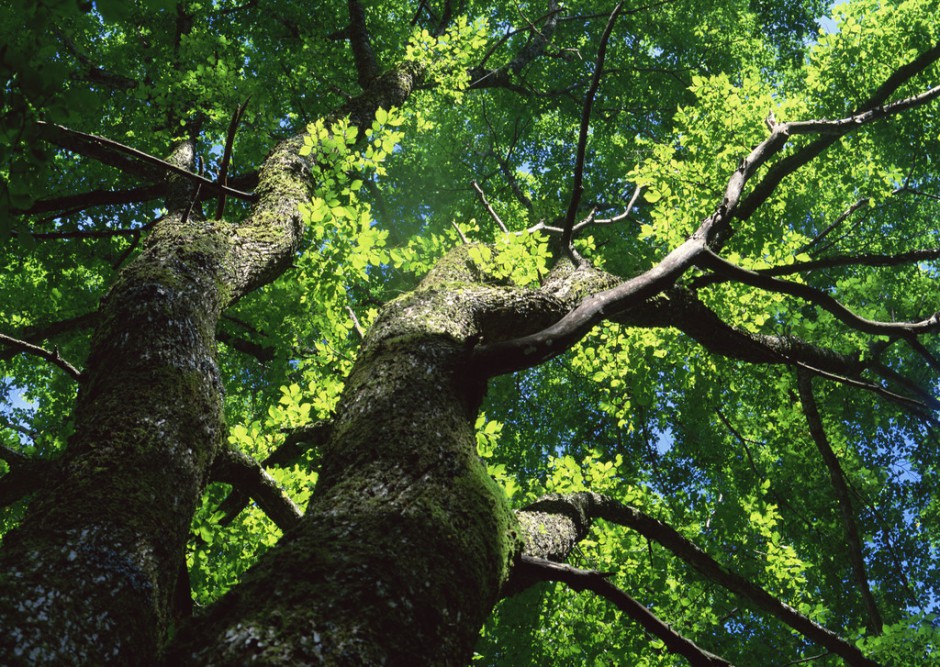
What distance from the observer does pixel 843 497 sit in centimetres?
732

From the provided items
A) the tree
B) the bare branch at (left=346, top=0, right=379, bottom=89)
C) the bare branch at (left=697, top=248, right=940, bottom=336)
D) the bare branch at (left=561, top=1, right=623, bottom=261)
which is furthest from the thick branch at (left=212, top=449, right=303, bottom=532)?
the bare branch at (left=346, top=0, right=379, bottom=89)

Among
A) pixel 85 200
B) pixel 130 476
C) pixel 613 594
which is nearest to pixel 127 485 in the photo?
pixel 130 476

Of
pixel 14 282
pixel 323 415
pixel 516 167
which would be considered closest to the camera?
pixel 323 415

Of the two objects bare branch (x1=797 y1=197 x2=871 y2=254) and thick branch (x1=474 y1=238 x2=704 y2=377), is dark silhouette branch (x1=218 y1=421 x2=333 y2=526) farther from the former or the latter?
bare branch (x1=797 y1=197 x2=871 y2=254)

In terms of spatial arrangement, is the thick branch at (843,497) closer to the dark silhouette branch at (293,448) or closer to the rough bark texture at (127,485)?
the dark silhouette branch at (293,448)

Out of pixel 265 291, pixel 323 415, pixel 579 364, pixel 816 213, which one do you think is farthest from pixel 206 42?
pixel 816 213

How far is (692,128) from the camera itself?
26.4 ft

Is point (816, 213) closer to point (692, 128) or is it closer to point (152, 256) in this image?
point (692, 128)

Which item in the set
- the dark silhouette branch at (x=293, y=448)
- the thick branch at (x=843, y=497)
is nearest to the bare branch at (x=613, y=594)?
the dark silhouette branch at (x=293, y=448)

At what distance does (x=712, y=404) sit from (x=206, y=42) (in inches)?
290

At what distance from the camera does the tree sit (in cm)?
182

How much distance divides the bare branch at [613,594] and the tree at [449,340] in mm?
27

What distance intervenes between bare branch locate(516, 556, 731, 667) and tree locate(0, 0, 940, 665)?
0.03 m

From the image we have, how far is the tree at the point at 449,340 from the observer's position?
5.97ft
